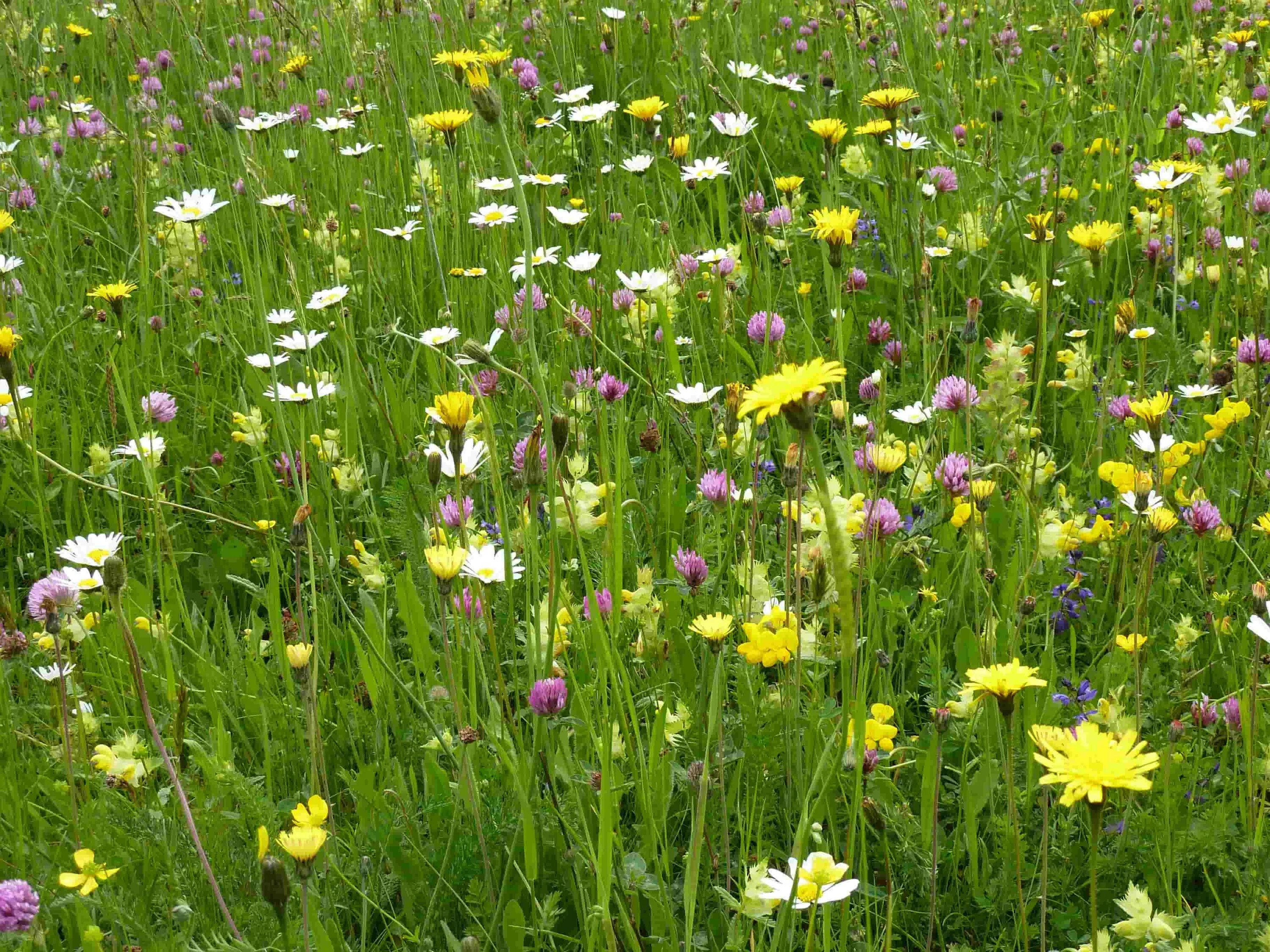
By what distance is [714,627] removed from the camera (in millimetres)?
1247

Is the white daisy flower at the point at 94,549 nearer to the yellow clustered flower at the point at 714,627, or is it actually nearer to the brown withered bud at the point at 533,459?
the brown withered bud at the point at 533,459

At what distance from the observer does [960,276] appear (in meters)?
2.86

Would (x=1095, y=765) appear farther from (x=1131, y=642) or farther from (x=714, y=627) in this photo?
(x=1131, y=642)

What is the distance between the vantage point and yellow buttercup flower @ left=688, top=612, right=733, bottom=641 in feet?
4.05

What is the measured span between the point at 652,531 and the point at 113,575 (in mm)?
956

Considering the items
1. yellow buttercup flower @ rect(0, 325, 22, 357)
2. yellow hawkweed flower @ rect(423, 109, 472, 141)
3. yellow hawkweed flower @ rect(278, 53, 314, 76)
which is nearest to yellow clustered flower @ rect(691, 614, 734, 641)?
yellow buttercup flower @ rect(0, 325, 22, 357)

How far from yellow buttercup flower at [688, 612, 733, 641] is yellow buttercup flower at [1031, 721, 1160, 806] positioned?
0.42 meters

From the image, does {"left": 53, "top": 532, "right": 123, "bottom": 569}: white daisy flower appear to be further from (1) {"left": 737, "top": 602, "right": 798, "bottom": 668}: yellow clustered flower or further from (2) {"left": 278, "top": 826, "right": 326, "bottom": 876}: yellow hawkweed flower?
(1) {"left": 737, "top": 602, "right": 798, "bottom": 668}: yellow clustered flower

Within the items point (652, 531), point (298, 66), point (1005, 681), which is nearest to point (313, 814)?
point (1005, 681)

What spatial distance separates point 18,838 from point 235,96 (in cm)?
337

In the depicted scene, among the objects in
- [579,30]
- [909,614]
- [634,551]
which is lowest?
[909,614]

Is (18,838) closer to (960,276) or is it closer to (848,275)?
(848,275)

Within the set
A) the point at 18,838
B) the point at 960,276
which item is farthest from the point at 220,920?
the point at 960,276

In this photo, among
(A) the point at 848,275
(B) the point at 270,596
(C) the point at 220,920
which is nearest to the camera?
(C) the point at 220,920
